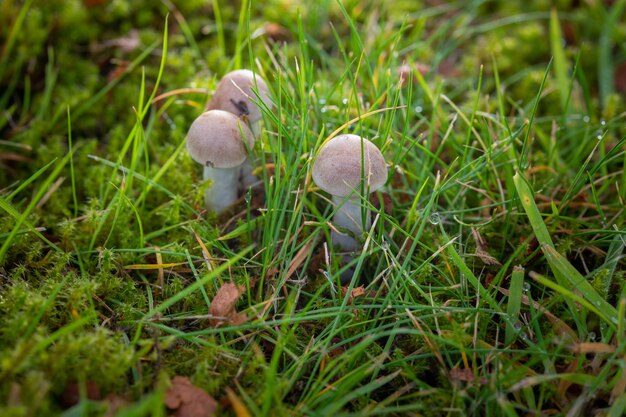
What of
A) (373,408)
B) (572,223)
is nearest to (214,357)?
(373,408)

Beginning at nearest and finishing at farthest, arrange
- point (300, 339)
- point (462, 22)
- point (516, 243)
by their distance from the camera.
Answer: point (300, 339)
point (516, 243)
point (462, 22)

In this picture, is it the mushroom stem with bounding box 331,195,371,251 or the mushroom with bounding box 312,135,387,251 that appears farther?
the mushroom stem with bounding box 331,195,371,251

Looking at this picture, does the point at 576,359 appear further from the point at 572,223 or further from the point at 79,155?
the point at 79,155

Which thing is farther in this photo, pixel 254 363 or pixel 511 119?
pixel 511 119

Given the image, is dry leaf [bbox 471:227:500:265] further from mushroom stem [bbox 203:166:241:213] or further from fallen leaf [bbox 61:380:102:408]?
fallen leaf [bbox 61:380:102:408]

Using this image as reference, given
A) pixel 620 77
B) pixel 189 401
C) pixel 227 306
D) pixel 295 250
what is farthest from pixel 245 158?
pixel 620 77

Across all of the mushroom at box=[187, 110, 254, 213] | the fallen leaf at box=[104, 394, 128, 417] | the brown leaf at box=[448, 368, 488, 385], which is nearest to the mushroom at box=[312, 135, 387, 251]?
the mushroom at box=[187, 110, 254, 213]
